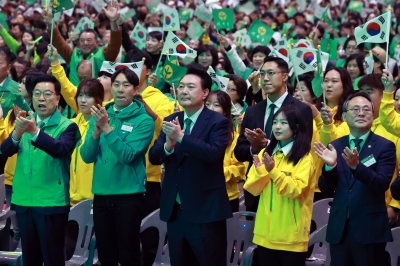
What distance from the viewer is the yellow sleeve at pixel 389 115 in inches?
257

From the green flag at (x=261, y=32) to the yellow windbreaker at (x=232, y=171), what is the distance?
189 inches

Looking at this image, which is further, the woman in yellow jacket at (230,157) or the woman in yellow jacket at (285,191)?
the woman in yellow jacket at (230,157)

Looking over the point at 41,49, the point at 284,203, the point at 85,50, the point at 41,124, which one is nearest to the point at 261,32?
the point at 85,50

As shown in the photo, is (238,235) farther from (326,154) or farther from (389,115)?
(389,115)

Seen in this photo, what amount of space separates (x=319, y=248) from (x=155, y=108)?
2.06 metres

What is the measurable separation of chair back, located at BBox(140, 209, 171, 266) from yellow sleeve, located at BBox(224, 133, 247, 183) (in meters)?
0.67

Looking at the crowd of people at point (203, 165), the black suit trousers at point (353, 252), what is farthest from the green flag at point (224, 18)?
the black suit trousers at point (353, 252)

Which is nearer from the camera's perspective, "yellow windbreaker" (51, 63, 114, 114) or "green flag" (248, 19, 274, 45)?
"yellow windbreaker" (51, 63, 114, 114)

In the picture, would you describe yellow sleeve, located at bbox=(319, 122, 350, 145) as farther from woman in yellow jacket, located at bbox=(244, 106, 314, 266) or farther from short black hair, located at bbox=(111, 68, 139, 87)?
short black hair, located at bbox=(111, 68, 139, 87)

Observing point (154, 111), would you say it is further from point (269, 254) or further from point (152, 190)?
point (269, 254)

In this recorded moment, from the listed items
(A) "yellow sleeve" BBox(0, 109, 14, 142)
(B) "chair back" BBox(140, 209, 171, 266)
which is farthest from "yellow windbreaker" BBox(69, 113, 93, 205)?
(B) "chair back" BBox(140, 209, 171, 266)

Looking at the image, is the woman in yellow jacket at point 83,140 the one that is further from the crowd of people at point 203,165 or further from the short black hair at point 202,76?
the short black hair at point 202,76

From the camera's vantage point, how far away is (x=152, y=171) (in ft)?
25.8

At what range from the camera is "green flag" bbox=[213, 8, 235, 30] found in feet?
38.8
